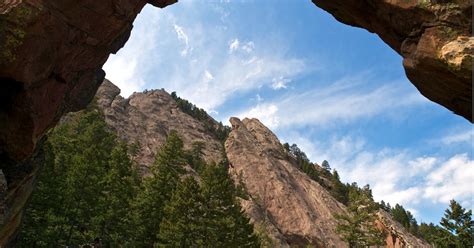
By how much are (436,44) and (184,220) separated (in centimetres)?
2733

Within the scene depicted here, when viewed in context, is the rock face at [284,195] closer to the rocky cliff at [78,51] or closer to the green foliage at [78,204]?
the green foliage at [78,204]

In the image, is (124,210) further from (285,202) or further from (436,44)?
(285,202)

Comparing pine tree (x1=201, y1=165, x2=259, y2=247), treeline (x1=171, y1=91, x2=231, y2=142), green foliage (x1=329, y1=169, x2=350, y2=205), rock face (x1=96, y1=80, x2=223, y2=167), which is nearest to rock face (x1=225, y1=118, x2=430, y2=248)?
rock face (x1=96, y1=80, x2=223, y2=167)

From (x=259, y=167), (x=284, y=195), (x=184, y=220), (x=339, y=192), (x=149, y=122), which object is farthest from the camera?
(x=149, y=122)

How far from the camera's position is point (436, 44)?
15656 millimetres

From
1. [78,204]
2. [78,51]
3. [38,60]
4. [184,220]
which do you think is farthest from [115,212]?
[38,60]

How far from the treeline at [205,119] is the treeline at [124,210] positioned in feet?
262

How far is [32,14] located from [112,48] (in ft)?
25.9

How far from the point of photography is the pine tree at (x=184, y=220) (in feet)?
114

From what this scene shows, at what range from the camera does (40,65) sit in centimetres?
2017

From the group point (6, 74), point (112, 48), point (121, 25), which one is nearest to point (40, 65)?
point (6, 74)

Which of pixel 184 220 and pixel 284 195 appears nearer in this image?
pixel 184 220

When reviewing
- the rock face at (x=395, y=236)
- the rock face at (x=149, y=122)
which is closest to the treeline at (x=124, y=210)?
the rock face at (x=395, y=236)

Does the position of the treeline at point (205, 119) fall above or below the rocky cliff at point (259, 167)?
above
